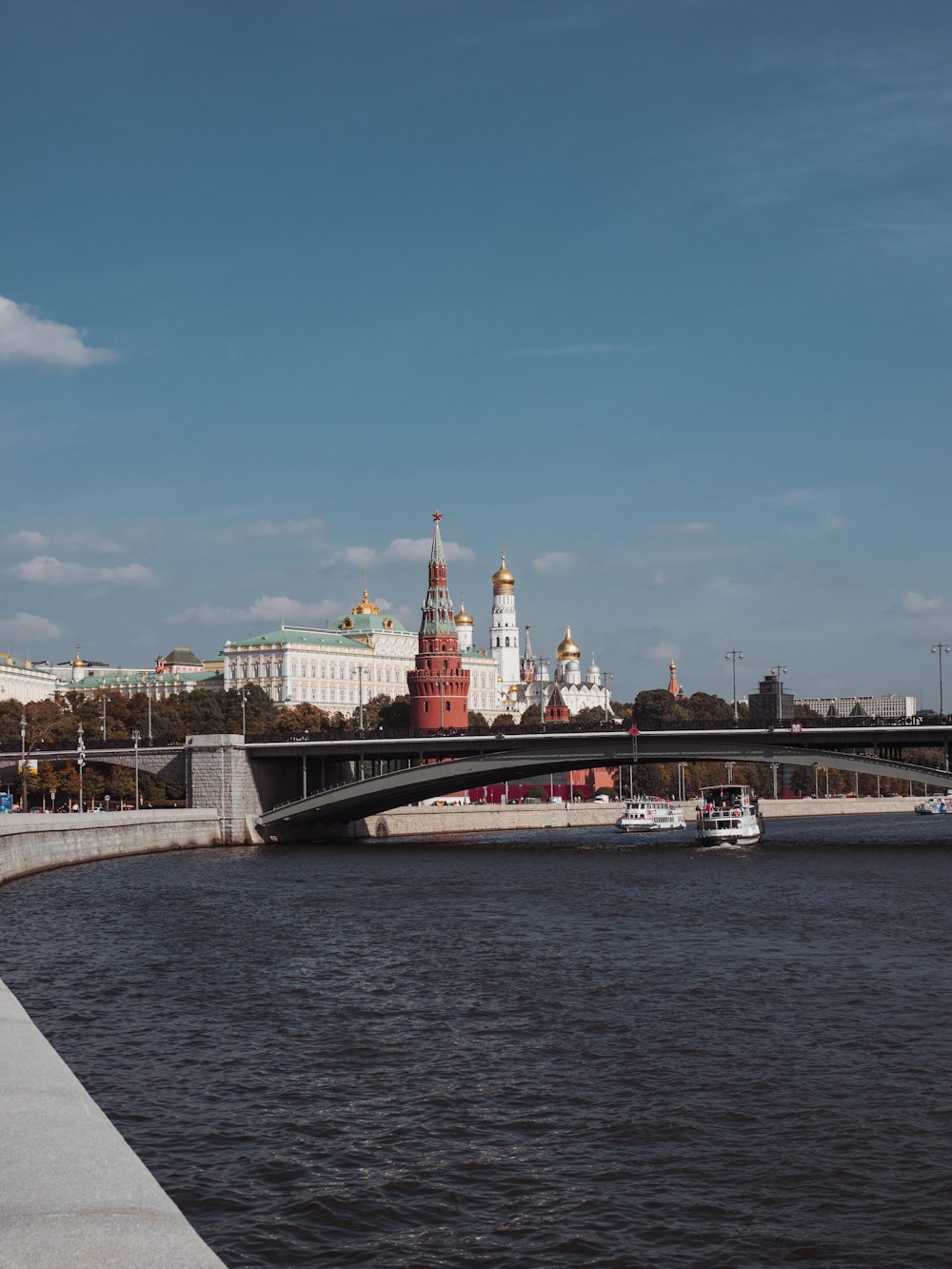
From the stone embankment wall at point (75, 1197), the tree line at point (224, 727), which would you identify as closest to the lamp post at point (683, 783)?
the tree line at point (224, 727)

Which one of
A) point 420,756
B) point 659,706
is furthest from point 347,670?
point 420,756

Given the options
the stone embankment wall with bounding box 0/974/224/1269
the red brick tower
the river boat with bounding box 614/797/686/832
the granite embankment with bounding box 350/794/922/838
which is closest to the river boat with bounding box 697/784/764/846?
the river boat with bounding box 614/797/686/832

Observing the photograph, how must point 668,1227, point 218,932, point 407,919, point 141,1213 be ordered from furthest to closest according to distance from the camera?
point 407,919 < point 218,932 < point 668,1227 < point 141,1213

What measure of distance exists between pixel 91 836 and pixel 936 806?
84.7 metres

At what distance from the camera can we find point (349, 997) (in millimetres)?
24219

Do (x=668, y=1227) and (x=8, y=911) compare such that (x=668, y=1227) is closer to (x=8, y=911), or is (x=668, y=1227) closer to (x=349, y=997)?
(x=349, y=997)

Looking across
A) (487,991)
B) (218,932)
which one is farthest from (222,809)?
(487,991)

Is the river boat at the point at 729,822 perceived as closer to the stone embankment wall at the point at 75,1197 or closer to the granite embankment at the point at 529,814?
the granite embankment at the point at 529,814

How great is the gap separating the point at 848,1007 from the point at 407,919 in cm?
1516

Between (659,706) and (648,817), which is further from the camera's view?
(659,706)

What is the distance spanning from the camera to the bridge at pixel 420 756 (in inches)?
2484

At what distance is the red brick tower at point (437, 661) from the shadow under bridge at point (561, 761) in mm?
42213

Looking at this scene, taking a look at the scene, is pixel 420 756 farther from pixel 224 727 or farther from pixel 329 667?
pixel 329 667

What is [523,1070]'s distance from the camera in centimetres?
1877
